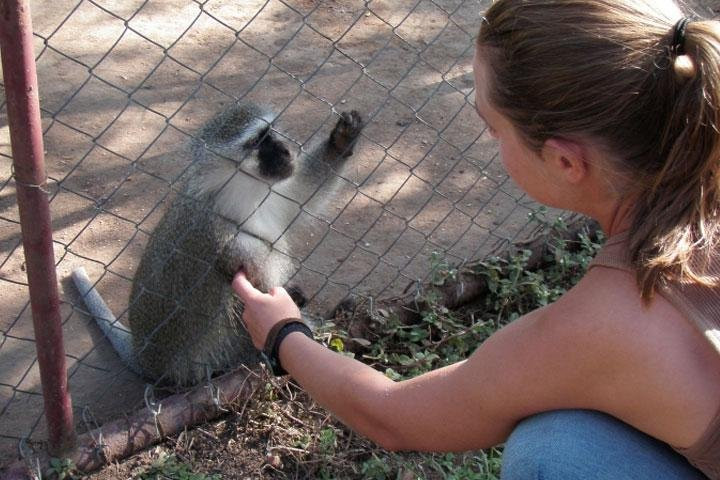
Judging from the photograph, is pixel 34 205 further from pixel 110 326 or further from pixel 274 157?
pixel 110 326

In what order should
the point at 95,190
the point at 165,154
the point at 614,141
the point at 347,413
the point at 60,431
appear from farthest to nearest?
1. the point at 165,154
2. the point at 95,190
3. the point at 60,431
4. the point at 347,413
5. the point at 614,141

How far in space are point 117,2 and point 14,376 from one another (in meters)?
3.39

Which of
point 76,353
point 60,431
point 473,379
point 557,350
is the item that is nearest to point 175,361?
point 76,353

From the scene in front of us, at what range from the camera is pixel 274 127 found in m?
3.48

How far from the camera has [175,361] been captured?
3482mm

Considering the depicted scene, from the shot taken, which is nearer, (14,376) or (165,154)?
(14,376)

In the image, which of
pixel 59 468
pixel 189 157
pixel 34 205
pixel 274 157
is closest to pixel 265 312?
pixel 34 205

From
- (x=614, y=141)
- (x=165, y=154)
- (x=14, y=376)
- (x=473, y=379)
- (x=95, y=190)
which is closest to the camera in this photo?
(x=614, y=141)

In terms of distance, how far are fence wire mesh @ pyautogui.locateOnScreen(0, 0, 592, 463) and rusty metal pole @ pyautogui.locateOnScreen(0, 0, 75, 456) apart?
36 cm

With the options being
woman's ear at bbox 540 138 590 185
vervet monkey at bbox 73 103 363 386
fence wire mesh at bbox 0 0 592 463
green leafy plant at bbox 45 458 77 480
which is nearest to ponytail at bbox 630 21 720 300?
woman's ear at bbox 540 138 590 185

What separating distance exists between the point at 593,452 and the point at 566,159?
649 millimetres

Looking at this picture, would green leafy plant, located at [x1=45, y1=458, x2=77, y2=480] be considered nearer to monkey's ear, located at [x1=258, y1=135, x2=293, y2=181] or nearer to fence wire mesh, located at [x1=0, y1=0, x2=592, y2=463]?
fence wire mesh, located at [x1=0, y1=0, x2=592, y2=463]

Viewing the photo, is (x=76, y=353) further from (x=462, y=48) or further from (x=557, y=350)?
(x=462, y=48)

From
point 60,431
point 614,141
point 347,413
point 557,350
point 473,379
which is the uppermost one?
point 614,141
